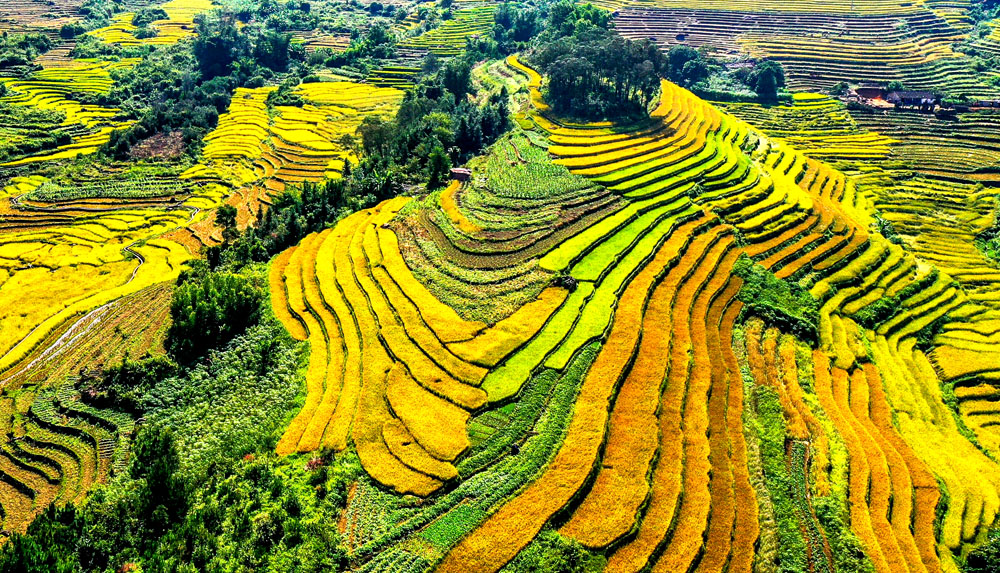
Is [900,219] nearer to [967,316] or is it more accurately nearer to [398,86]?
[967,316]

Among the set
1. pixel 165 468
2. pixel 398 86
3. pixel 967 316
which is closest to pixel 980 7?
pixel 967 316

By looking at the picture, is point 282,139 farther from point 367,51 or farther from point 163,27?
point 163,27

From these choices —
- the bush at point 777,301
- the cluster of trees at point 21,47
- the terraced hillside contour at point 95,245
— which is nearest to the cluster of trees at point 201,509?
the terraced hillside contour at point 95,245

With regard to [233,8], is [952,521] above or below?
below

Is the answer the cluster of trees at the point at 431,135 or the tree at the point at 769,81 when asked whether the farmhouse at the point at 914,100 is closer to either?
the tree at the point at 769,81

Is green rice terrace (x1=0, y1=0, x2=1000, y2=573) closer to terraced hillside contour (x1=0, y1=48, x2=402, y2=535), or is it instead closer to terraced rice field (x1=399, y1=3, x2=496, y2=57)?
terraced hillside contour (x1=0, y1=48, x2=402, y2=535)

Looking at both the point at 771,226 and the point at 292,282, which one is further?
the point at 771,226
